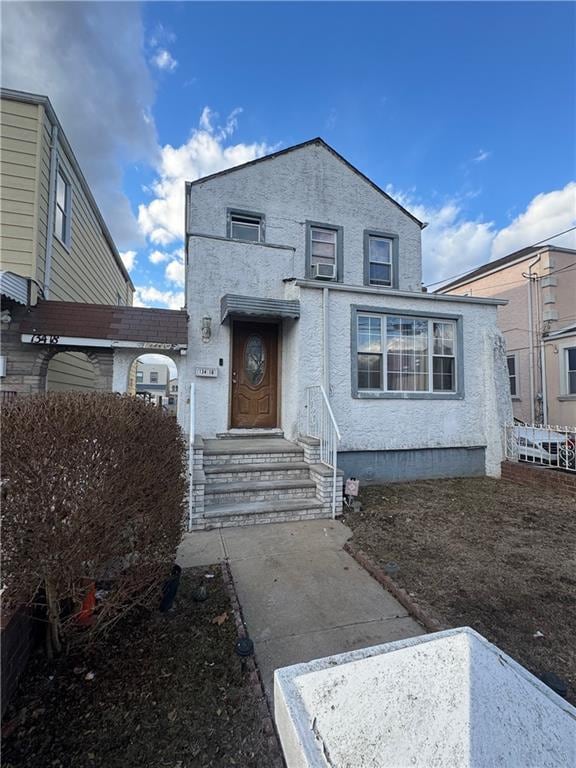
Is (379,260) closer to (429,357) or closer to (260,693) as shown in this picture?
(429,357)

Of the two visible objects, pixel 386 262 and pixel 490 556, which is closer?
pixel 490 556

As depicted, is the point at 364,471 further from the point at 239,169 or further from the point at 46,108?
the point at 46,108

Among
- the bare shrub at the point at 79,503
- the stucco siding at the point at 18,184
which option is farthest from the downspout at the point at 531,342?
the stucco siding at the point at 18,184

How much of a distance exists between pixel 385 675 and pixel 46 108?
31.2 ft

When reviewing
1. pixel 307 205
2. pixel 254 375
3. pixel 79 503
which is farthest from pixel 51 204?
pixel 79 503

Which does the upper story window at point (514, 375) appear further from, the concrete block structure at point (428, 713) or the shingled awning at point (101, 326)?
the concrete block structure at point (428, 713)

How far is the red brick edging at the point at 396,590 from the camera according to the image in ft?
8.59

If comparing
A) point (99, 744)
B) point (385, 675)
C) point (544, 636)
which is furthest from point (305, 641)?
point (544, 636)

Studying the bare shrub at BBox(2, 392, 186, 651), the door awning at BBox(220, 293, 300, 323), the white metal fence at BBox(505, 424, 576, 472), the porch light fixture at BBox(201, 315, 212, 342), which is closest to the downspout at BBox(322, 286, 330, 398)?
the door awning at BBox(220, 293, 300, 323)

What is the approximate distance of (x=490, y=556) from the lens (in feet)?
12.5

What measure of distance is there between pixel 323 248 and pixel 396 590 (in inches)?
307

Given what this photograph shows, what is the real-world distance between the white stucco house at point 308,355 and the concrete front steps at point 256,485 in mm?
52

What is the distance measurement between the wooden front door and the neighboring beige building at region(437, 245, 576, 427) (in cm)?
1036

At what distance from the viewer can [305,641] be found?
2.50 metres
